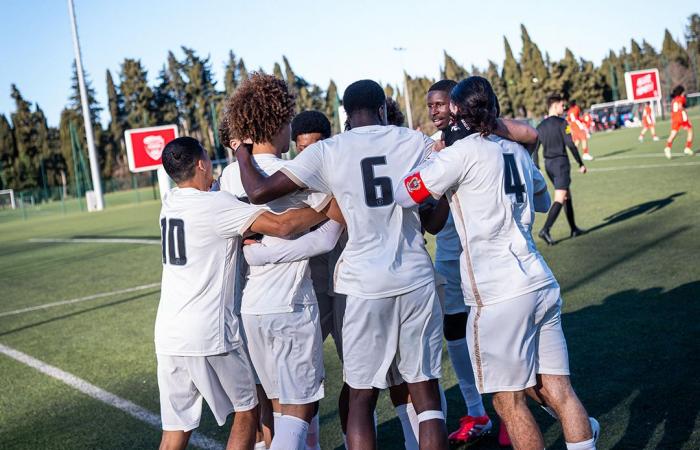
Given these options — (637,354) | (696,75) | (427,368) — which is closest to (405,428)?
(427,368)

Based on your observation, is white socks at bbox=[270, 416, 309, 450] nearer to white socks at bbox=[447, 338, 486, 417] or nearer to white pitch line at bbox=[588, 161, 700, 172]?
white socks at bbox=[447, 338, 486, 417]

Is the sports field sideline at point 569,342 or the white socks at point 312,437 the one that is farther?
the sports field sideline at point 569,342

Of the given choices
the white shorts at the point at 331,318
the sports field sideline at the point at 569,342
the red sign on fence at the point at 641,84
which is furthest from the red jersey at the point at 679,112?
the red sign on fence at the point at 641,84

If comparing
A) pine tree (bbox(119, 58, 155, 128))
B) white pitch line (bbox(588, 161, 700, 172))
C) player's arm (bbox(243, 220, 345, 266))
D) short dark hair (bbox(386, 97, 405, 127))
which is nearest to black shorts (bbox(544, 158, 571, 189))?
short dark hair (bbox(386, 97, 405, 127))

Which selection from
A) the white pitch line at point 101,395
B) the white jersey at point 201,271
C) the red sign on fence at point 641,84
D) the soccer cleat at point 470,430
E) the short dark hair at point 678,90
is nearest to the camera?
the white jersey at point 201,271

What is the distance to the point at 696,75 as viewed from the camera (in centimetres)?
8581

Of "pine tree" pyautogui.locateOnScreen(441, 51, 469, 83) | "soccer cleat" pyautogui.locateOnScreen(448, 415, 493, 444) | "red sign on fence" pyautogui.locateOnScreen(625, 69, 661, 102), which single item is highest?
"pine tree" pyautogui.locateOnScreen(441, 51, 469, 83)

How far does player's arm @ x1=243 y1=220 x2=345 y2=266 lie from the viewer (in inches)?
→ 151

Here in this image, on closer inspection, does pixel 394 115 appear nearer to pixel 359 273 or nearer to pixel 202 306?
pixel 359 273

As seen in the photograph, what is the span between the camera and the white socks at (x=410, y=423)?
4043mm

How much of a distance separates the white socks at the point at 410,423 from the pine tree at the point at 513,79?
86.6 metres

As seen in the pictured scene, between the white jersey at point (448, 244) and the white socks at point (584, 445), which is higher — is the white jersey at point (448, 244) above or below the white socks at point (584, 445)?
above

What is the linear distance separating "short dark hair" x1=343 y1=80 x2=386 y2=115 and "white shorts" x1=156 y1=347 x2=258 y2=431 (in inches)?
56.7

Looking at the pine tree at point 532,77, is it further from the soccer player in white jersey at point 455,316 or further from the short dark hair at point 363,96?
the short dark hair at point 363,96
